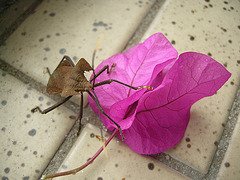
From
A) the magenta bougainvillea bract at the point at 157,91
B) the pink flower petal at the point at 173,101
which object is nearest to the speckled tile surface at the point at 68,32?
the magenta bougainvillea bract at the point at 157,91

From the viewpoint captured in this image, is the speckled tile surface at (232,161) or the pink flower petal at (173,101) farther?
the speckled tile surface at (232,161)

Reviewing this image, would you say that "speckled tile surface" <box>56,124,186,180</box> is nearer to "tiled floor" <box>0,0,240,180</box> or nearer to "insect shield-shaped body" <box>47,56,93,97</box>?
"tiled floor" <box>0,0,240,180</box>

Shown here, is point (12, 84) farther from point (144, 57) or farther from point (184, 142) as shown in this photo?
point (184, 142)

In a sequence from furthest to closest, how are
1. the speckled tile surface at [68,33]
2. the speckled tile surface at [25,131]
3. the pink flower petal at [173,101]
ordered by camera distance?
the speckled tile surface at [68,33], the speckled tile surface at [25,131], the pink flower petal at [173,101]

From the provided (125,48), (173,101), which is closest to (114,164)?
(173,101)

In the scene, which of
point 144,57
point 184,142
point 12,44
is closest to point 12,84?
point 12,44

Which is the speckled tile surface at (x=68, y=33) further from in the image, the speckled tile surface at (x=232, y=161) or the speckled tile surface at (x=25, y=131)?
the speckled tile surface at (x=232, y=161)
